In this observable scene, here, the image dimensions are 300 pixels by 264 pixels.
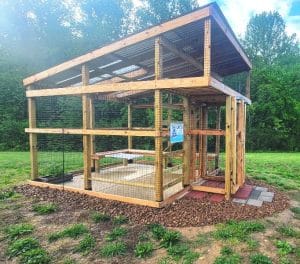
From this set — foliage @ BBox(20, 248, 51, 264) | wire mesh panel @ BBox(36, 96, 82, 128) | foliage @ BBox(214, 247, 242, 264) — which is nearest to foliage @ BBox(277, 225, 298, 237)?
foliage @ BBox(214, 247, 242, 264)

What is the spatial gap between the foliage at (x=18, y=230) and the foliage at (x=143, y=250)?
1.58 m

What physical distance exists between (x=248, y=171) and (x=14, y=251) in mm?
6532

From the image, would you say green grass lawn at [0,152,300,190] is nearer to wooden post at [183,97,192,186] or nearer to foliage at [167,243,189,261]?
wooden post at [183,97,192,186]

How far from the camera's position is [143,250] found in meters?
3.11

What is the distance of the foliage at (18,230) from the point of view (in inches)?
141

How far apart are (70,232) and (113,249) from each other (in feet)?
2.61

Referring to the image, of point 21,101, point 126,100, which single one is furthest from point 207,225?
point 21,101

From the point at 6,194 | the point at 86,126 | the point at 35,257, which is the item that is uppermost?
the point at 86,126

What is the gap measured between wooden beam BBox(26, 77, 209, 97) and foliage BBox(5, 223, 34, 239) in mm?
2510

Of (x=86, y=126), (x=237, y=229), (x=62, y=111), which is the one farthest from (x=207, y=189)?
(x=62, y=111)

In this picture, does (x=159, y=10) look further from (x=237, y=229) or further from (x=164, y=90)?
(x=237, y=229)

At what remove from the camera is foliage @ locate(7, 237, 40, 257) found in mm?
3146

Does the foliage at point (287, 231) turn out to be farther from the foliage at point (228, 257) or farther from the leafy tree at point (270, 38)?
the leafy tree at point (270, 38)

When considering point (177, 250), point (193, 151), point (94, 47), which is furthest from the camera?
point (94, 47)
